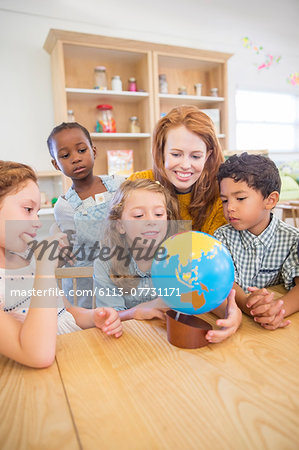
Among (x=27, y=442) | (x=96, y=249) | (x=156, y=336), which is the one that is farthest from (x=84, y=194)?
(x=27, y=442)

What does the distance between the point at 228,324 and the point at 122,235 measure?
0.59m

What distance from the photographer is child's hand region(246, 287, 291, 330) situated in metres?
0.76

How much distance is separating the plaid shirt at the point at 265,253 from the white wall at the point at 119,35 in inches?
120

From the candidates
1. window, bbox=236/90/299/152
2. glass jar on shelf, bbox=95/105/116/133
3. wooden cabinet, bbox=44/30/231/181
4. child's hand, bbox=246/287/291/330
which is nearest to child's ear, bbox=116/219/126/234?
child's hand, bbox=246/287/291/330

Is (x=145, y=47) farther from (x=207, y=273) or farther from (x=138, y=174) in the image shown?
(x=207, y=273)

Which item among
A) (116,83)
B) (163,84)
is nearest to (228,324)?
(116,83)

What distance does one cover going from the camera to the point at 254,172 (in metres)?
1.10

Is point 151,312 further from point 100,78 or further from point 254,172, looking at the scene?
point 100,78

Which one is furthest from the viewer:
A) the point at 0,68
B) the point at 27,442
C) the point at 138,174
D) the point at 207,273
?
the point at 0,68

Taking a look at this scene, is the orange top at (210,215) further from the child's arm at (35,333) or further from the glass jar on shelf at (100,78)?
the glass jar on shelf at (100,78)

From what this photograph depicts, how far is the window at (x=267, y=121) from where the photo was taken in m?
5.49

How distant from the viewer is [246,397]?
53 centimetres

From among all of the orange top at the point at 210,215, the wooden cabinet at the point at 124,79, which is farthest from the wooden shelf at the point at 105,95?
the orange top at the point at 210,215

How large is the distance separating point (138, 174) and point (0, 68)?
2777 millimetres
